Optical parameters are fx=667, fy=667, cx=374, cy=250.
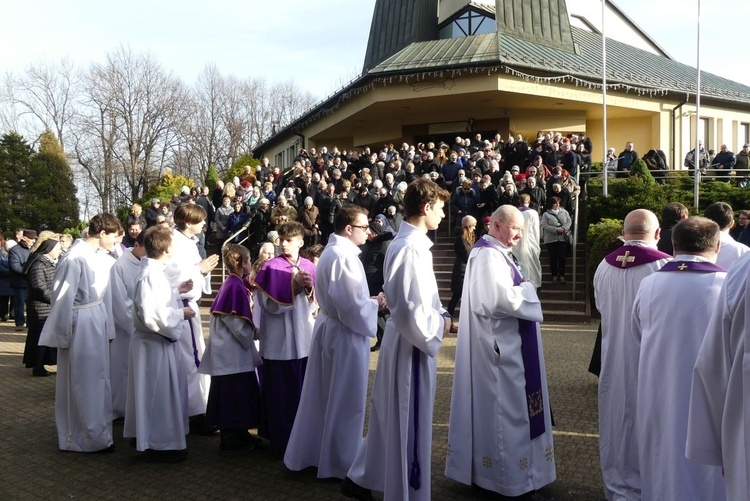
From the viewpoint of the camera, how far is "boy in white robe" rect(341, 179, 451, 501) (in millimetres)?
4320

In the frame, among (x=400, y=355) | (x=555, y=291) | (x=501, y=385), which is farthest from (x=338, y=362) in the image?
(x=555, y=291)

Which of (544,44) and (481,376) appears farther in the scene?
(544,44)

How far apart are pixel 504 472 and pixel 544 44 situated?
27913 mm

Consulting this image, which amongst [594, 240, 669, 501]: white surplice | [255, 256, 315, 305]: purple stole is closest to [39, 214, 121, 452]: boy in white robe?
[255, 256, 315, 305]: purple stole

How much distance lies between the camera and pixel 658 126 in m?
28.2

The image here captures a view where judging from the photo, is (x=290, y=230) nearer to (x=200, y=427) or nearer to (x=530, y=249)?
(x=200, y=427)

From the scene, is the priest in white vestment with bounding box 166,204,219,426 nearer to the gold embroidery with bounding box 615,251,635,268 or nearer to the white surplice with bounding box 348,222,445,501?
the white surplice with bounding box 348,222,445,501

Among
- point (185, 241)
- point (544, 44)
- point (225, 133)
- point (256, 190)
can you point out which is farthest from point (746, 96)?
point (225, 133)

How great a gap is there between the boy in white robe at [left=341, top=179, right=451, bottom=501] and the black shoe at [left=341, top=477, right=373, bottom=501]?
23 mm

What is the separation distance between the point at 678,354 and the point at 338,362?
7.89ft

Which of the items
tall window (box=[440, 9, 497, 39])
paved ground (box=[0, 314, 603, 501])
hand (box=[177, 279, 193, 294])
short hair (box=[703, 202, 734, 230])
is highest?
tall window (box=[440, 9, 497, 39])

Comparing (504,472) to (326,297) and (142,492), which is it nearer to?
(326,297)

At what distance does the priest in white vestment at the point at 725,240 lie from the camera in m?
5.99

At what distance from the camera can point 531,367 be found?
490 cm
